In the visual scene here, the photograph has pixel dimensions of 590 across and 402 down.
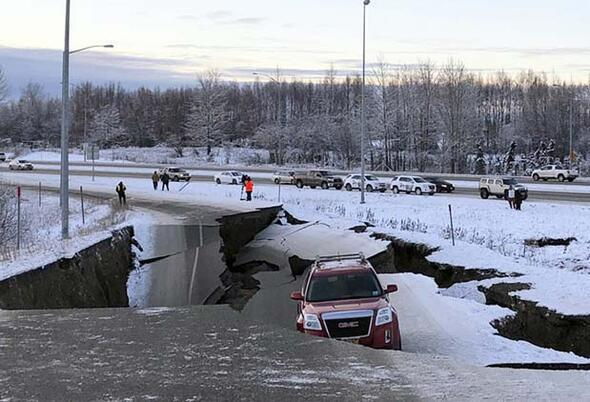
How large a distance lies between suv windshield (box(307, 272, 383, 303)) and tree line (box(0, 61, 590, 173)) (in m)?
62.7

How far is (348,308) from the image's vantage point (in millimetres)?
11859

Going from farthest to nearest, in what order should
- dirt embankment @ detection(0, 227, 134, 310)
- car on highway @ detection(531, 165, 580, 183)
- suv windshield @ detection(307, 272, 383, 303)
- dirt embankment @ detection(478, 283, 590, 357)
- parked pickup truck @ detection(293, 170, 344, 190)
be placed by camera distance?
car on highway @ detection(531, 165, 580, 183) < parked pickup truck @ detection(293, 170, 344, 190) < dirt embankment @ detection(478, 283, 590, 357) < dirt embankment @ detection(0, 227, 134, 310) < suv windshield @ detection(307, 272, 383, 303)

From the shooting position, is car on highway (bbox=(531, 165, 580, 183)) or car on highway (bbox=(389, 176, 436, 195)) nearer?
car on highway (bbox=(389, 176, 436, 195))

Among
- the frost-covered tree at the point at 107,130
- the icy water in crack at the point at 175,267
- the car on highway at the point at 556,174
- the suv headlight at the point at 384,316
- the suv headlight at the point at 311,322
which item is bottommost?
the icy water in crack at the point at 175,267

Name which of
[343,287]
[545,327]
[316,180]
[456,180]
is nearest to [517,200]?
[545,327]

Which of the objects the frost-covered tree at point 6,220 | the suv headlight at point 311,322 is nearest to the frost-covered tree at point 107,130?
the frost-covered tree at point 6,220

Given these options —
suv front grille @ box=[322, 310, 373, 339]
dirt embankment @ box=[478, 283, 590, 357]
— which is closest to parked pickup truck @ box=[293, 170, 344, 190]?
dirt embankment @ box=[478, 283, 590, 357]

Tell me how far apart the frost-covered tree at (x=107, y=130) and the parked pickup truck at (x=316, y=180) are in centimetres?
8283

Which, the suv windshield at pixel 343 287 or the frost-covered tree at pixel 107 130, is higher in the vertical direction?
the frost-covered tree at pixel 107 130

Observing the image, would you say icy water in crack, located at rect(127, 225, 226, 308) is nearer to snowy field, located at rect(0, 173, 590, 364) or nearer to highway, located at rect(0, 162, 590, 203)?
snowy field, located at rect(0, 173, 590, 364)

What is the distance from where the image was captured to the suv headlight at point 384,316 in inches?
462

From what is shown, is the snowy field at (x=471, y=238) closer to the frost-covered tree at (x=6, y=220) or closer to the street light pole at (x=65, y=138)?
the frost-covered tree at (x=6, y=220)

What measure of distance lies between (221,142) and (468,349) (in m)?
111

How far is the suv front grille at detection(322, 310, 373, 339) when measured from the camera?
11.6 metres
